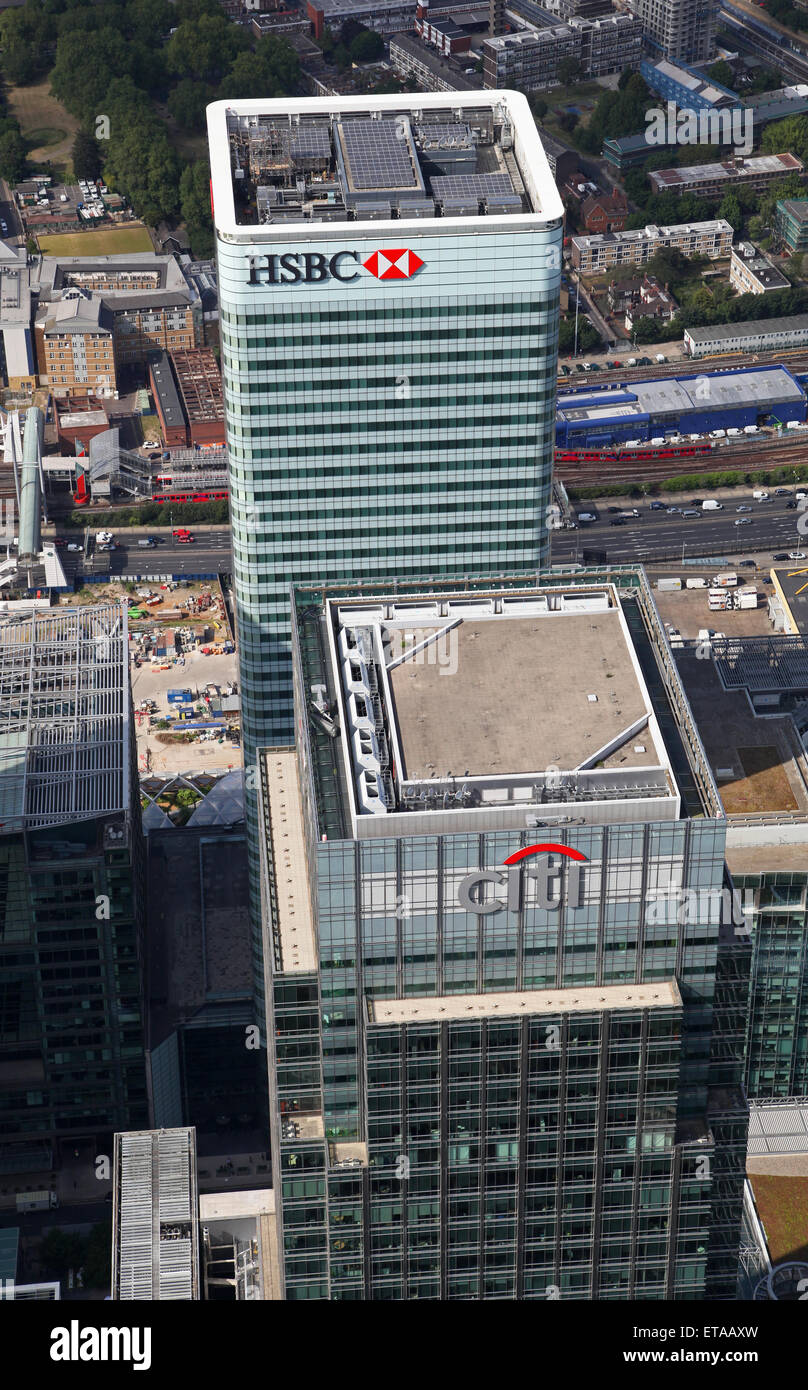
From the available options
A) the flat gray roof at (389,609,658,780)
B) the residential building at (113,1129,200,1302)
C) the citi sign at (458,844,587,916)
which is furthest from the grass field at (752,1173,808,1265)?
the citi sign at (458,844,587,916)

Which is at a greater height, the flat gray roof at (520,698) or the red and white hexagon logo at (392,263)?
the red and white hexagon logo at (392,263)

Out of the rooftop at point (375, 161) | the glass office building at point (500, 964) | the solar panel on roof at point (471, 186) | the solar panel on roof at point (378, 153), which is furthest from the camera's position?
the solar panel on roof at point (378, 153)

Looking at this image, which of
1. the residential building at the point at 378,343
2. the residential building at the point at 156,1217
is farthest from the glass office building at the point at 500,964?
the residential building at the point at 378,343

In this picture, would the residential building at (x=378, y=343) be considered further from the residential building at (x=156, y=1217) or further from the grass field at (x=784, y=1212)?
the grass field at (x=784, y=1212)

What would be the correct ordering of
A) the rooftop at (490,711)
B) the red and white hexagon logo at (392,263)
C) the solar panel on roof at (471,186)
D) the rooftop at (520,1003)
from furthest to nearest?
1. the solar panel on roof at (471,186)
2. the red and white hexagon logo at (392,263)
3. the rooftop at (490,711)
4. the rooftop at (520,1003)

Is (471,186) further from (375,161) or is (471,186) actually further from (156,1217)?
(156,1217)

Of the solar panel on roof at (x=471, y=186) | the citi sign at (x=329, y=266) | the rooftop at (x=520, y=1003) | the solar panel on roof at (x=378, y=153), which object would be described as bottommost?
the rooftop at (x=520, y=1003)
